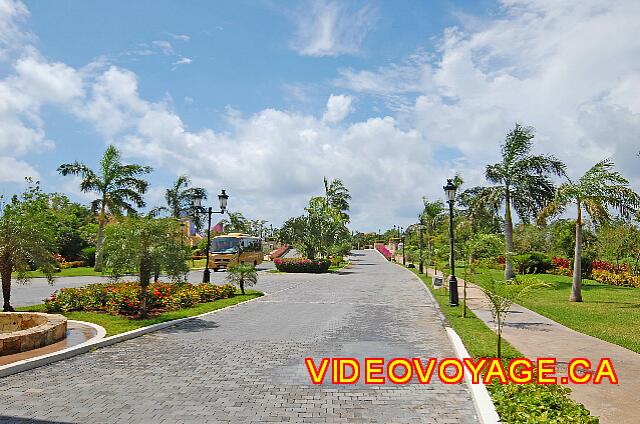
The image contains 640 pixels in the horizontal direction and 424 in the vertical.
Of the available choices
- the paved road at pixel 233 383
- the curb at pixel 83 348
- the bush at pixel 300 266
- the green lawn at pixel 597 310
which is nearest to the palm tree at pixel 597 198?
the green lawn at pixel 597 310

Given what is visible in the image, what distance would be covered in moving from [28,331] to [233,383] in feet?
15.8

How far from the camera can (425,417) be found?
19.3 feet

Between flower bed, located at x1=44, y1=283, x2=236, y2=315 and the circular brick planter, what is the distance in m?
2.68

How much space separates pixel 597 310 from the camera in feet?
52.1

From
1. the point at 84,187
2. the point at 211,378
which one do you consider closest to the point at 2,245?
the point at 211,378

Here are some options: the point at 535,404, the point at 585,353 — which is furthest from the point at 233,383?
the point at 585,353

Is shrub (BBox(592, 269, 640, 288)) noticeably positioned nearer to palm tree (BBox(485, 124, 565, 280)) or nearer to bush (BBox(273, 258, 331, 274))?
palm tree (BBox(485, 124, 565, 280))

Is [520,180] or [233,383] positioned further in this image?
[520,180]

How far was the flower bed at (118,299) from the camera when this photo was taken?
46.6 feet

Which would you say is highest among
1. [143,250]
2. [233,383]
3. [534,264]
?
[143,250]

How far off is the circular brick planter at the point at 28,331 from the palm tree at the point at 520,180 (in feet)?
70.8

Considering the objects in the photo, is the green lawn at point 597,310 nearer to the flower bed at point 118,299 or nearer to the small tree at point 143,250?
the small tree at point 143,250

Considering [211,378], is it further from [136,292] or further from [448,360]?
[136,292]

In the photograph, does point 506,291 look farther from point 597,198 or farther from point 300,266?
point 300,266
